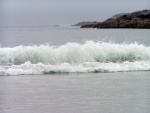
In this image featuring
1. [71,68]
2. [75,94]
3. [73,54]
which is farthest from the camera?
Result: [73,54]

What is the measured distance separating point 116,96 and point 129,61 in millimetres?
8829

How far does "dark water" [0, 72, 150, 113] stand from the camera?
31.2ft

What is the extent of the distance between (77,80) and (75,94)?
8.85 ft

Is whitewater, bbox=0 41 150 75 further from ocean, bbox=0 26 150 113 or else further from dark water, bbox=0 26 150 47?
dark water, bbox=0 26 150 47

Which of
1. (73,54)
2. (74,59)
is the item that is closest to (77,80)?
(74,59)

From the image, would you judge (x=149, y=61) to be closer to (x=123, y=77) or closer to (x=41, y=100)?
(x=123, y=77)

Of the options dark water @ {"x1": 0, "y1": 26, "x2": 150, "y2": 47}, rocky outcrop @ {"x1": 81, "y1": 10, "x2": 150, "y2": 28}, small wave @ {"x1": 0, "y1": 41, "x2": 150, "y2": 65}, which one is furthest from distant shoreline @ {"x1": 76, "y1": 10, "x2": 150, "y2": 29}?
small wave @ {"x1": 0, "y1": 41, "x2": 150, "y2": 65}

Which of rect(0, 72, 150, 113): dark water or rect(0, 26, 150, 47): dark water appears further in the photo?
rect(0, 26, 150, 47): dark water

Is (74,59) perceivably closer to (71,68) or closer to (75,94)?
(71,68)

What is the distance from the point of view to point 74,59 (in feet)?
61.5

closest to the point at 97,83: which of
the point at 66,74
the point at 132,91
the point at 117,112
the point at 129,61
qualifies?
the point at 132,91

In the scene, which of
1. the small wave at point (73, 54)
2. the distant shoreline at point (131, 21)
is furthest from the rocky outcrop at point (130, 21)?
the small wave at point (73, 54)

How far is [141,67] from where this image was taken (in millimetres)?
17531

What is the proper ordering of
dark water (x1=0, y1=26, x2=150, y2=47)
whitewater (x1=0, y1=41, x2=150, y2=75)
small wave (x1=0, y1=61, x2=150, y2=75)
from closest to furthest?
small wave (x1=0, y1=61, x2=150, y2=75) → whitewater (x1=0, y1=41, x2=150, y2=75) → dark water (x1=0, y1=26, x2=150, y2=47)
